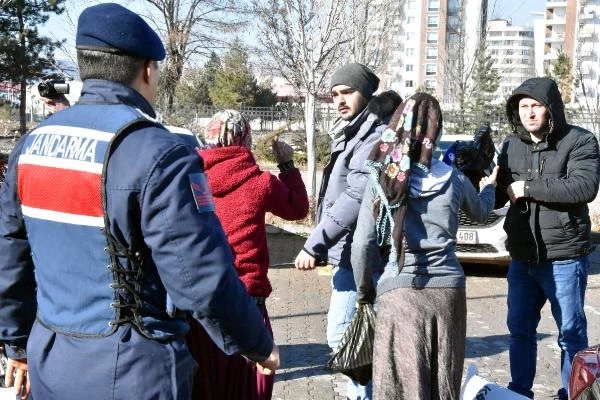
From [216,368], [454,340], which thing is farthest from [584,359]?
[216,368]

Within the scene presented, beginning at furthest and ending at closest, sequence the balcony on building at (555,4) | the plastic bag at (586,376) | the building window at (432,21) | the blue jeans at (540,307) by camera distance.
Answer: the building window at (432,21), the balcony on building at (555,4), the blue jeans at (540,307), the plastic bag at (586,376)

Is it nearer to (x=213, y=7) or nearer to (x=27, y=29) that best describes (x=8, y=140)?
(x=27, y=29)

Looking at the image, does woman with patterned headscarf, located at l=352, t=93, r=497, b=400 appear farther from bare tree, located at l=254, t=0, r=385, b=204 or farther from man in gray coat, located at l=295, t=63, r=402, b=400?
bare tree, located at l=254, t=0, r=385, b=204

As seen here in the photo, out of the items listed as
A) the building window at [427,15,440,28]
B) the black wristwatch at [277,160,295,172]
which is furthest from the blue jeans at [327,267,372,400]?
the building window at [427,15,440,28]

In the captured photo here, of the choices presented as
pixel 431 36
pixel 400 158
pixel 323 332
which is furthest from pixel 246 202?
pixel 431 36

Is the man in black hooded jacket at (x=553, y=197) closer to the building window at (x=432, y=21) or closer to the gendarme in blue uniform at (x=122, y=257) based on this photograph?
the gendarme in blue uniform at (x=122, y=257)

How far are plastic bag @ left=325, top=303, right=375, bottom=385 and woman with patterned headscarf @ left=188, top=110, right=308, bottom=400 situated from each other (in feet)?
1.38

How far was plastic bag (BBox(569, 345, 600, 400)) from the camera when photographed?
11.2 ft

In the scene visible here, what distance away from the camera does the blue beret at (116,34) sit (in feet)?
7.96

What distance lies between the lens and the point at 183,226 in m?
2.26

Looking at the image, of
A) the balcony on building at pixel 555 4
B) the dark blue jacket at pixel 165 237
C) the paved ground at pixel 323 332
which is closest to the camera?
the dark blue jacket at pixel 165 237

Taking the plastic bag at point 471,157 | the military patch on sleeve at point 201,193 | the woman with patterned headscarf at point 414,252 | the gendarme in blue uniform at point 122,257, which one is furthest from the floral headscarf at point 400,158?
the military patch on sleeve at point 201,193

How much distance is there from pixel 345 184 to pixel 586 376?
1611 mm

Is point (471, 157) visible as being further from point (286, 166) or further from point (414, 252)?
point (286, 166)
